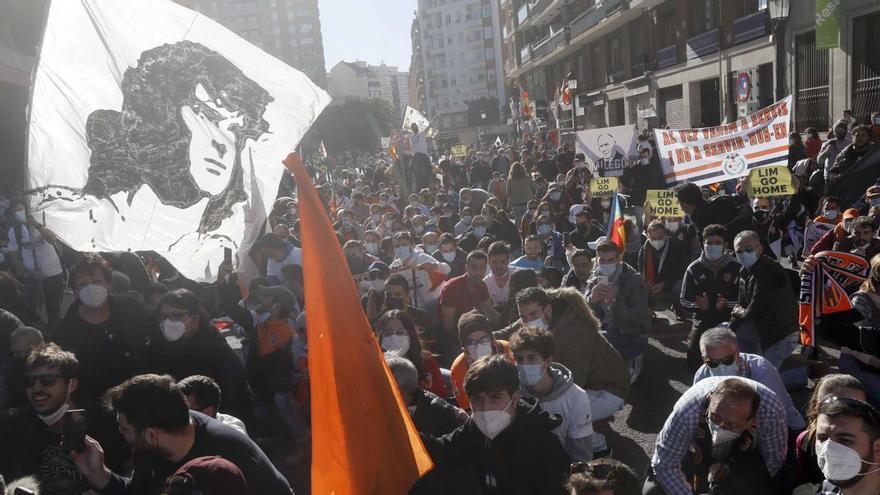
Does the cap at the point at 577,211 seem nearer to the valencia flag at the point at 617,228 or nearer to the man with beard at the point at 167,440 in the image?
the valencia flag at the point at 617,228

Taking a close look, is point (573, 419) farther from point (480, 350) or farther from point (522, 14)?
point (522, 14)

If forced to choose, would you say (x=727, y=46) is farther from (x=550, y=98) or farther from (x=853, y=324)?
(x=550, y=98)

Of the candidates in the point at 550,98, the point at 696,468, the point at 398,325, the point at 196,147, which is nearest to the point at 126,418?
the point at 196,147

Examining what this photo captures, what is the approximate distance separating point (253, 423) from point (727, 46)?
69.1ft

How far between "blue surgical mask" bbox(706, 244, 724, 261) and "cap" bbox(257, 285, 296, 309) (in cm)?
371

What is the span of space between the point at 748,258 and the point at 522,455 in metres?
3.70

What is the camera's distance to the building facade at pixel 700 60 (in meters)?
16.0

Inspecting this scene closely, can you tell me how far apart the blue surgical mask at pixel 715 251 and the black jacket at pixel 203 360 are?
4.16 meters

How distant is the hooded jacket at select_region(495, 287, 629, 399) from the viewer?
17.1 ft

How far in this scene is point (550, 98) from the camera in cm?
5097

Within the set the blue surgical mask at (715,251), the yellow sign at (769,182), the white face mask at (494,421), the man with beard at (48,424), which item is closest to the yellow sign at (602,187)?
the yellow sign at (769,182)

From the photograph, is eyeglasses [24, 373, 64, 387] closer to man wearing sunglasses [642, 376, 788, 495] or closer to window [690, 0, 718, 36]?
man wearing sunglasses [642, 376, 788, 495]

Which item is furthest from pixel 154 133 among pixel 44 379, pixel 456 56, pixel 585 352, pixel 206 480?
pixel 456 56

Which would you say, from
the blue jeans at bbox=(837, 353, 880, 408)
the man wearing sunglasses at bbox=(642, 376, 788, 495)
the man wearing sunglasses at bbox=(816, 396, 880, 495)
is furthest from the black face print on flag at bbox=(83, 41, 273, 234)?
the blue jeans at bbox=(837, 353, 880, 408)
